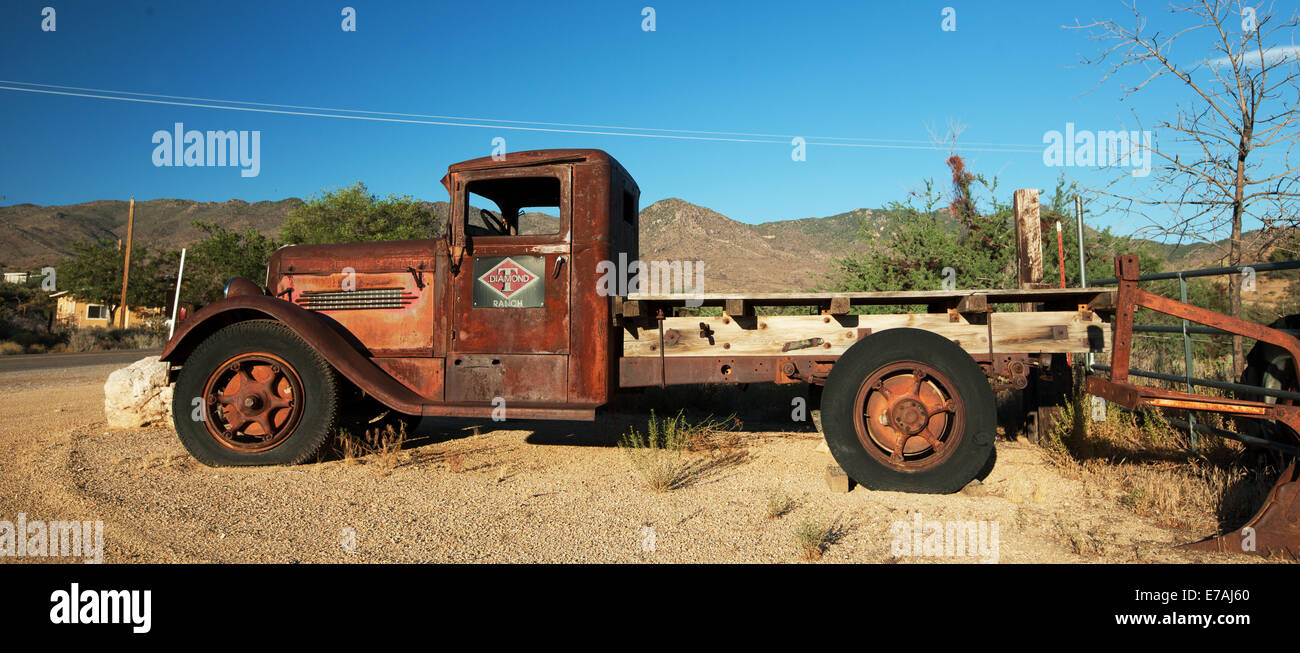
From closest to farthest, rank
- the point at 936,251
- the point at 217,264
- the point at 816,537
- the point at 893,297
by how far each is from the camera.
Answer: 1. the point at 816,537
2. the point at 893,297
3. the point at 936,251
4. the point at 217,264

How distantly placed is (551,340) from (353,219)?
104ft

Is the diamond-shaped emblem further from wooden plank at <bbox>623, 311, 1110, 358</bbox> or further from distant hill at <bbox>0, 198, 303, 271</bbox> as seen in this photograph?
distant hill at <bbox>0, 198, 303, 271</bbox>

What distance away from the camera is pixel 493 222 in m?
5.66

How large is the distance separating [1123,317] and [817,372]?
1772mm

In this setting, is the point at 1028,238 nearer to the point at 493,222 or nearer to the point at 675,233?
the point at 493,222

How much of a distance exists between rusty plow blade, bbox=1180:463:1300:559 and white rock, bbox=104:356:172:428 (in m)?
8.17

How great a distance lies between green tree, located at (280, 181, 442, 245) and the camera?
31.7 meters

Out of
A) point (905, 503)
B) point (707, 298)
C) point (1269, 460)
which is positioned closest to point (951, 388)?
point (905, 503)

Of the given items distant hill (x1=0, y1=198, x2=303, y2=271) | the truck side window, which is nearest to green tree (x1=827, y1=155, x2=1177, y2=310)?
the truck side window

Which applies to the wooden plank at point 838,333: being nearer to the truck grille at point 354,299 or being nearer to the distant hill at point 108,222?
the truck grille at point 354,299

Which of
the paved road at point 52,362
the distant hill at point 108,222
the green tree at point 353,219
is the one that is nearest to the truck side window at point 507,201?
the paved road at point 52,362

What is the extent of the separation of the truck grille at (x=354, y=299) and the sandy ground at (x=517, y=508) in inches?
49.4

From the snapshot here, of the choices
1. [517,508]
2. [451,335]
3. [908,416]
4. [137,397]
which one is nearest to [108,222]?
[137,397]

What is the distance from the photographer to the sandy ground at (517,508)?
3.27 metres
